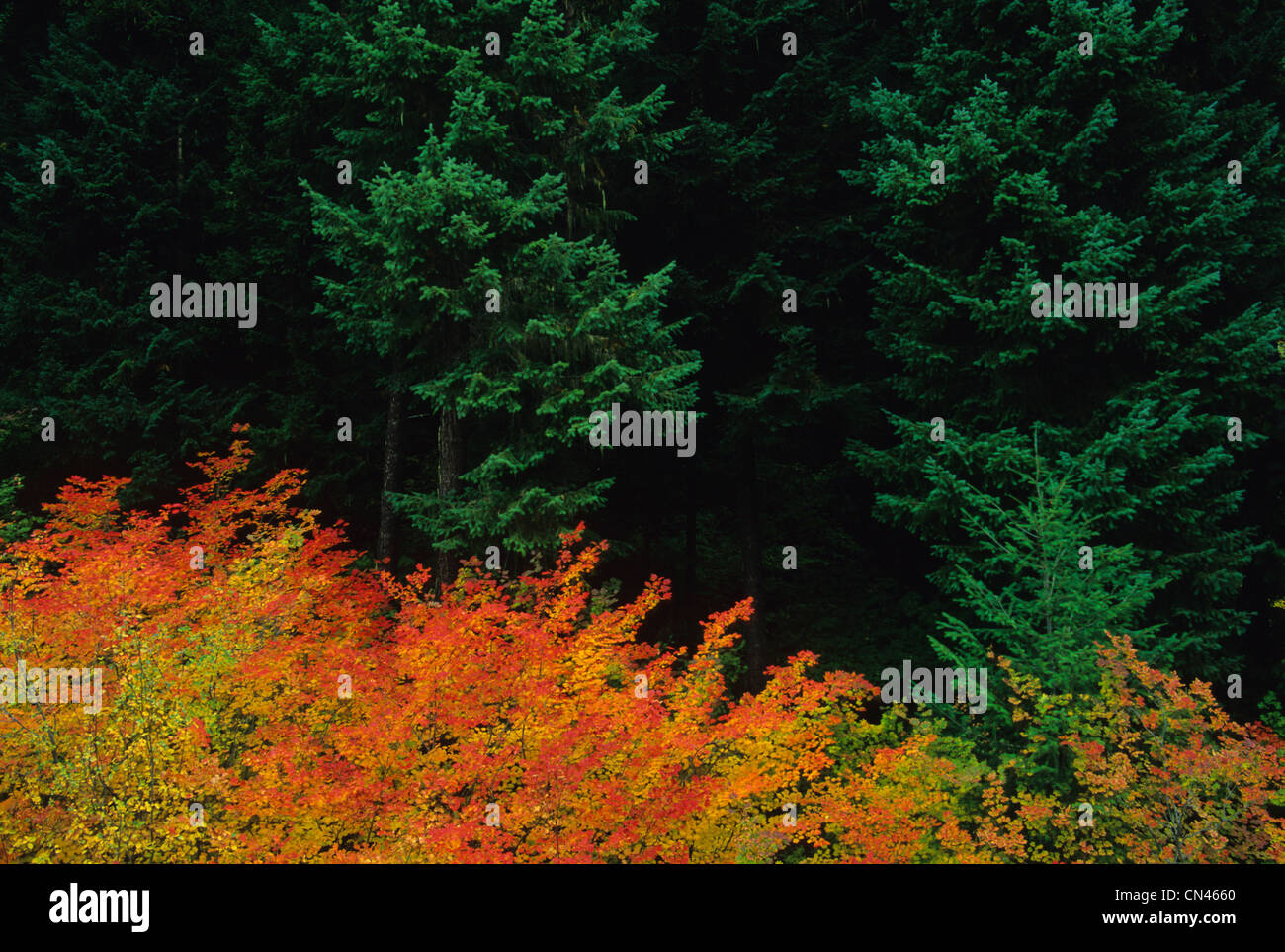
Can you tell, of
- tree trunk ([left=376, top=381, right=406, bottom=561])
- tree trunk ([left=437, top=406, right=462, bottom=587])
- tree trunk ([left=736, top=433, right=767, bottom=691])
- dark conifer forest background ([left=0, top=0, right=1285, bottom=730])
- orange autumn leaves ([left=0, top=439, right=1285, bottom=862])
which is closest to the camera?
orange autumn leaves ([left=0, top=439, right=1285, bottom=862])

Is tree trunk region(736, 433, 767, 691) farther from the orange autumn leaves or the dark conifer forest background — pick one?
the orange autumn leaves

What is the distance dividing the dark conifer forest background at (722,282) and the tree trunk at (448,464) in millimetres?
50

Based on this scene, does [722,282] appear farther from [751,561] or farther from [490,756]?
[490,756]

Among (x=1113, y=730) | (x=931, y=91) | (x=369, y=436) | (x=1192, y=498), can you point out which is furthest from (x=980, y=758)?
(x=369, y=436)

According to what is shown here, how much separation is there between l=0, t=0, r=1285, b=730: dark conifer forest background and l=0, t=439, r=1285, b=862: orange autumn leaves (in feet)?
4.43

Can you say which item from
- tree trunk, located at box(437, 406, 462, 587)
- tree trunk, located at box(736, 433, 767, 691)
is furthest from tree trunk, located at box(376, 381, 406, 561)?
tree trunk, located at box(736, 433, 767, 691)

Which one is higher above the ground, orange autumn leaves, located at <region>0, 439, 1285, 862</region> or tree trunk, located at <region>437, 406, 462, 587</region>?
tree trunk, located at <region>437, 406, 462, 587</region>

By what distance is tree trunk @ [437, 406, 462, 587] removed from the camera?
1097 centimetres

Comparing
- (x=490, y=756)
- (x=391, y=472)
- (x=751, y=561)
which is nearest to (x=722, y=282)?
(x=751, y=561)

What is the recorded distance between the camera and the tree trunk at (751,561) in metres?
12.5

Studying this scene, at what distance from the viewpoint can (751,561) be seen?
1302 cm

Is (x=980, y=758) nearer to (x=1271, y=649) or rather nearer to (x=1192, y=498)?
(x=1192, y=498)

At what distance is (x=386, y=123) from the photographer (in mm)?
11273

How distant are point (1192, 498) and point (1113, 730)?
4.15 metres
